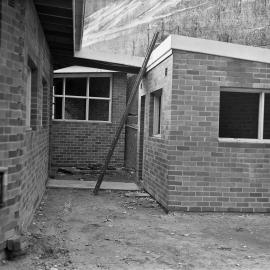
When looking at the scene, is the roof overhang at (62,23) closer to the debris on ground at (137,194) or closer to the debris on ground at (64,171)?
the debris on ground at (137,194)

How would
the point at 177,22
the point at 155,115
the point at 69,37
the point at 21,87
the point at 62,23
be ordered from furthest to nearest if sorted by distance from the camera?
the point at 177,22 < the point at 155,115 < the point at 69,37 < the point at 62,23 < the point at 21,87

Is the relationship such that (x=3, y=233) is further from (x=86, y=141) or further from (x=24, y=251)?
(x=86, y=141)

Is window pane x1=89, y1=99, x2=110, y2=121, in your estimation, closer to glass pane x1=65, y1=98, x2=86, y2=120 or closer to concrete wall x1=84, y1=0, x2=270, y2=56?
glass pane x1=65, y1=98, x2=86, y2=120

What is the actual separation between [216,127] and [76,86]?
8811mm

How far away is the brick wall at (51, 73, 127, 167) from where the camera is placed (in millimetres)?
15977

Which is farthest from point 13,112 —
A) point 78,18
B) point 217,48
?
point 217,48

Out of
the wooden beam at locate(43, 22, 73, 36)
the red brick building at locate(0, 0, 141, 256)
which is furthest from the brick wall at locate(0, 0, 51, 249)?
the wooden beam at locate(43, 22, 73, 36)

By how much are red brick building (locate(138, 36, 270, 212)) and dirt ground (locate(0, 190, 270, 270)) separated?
1.38 ft

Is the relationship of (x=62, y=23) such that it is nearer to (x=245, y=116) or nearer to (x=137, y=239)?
(x=245, y=116)

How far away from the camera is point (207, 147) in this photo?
854 cm

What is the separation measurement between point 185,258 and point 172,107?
3.44m

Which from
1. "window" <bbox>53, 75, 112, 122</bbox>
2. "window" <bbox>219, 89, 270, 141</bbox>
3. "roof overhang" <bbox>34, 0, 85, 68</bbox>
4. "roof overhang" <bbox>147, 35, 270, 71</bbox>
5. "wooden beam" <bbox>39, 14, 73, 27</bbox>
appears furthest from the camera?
"window" <bbox>53, 75, 112, 122</bbox>

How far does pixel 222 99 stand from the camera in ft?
28.8

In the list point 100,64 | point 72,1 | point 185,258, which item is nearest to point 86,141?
point 100,64
